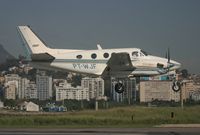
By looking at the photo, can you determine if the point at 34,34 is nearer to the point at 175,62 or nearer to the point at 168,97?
the point at 175,62

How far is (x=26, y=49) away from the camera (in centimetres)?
4547

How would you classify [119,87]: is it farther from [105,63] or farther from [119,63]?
[105,63]

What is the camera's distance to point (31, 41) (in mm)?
45719

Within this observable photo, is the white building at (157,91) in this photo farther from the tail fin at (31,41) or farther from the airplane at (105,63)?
the airplane at (105,63)

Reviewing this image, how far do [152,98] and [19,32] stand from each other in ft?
412

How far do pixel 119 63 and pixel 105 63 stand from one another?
1323 mm

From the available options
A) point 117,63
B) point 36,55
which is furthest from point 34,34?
point 117,63

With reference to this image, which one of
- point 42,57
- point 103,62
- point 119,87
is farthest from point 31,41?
point 119,87

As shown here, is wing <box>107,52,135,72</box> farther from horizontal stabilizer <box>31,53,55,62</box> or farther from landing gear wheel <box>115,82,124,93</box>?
horizontal stabilizer <box>31,53,55,62</box>

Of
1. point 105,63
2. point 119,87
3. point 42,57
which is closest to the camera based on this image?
point 42,57

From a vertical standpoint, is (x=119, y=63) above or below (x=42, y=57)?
below

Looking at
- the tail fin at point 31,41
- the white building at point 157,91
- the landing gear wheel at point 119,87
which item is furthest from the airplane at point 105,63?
the white building at point 157,91

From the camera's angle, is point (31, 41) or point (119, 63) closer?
point (119, 63)

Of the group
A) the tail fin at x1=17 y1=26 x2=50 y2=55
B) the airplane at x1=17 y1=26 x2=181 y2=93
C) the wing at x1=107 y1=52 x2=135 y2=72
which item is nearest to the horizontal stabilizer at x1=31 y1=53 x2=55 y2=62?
the airplane at x1=17 y1=26 x2=181 y2=93
